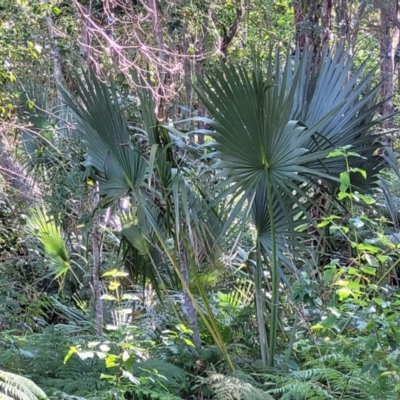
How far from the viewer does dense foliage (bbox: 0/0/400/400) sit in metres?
2.28

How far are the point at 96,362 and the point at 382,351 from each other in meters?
1.68

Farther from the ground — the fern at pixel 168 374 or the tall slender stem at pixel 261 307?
the tall slender stem at pixel 261 307

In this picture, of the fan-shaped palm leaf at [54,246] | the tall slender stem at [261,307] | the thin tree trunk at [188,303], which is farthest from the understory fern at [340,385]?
the fan-shaped palm leaf at [54,246]

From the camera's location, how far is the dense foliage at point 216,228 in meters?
2.28

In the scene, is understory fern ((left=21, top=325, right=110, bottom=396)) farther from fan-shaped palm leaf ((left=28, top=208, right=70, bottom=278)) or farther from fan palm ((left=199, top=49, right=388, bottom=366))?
fan palm ((left=199, top=49, right=388, bottom=366))

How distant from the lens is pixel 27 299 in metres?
4.33

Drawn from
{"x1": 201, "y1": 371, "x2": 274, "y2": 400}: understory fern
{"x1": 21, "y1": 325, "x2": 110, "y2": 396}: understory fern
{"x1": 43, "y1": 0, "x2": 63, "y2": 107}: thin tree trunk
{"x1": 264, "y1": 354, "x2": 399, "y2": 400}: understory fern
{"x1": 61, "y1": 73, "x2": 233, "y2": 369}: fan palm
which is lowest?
{"x1": 21, "y1": 325, "x2": 110, "y2": 396}: understory fern

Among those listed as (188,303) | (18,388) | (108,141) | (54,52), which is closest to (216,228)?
(188,303)

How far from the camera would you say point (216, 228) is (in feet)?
11.0

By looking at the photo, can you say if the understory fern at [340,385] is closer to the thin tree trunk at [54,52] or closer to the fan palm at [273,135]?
the fan palm at [273,135]

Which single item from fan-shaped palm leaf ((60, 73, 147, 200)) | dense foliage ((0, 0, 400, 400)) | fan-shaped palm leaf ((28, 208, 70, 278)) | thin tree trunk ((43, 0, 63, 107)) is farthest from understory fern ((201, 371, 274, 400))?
thin tree trunk ((43, 0, 63, 107))

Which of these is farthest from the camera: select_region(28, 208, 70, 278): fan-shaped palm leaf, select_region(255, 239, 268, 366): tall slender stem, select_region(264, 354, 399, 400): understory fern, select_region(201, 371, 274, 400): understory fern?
select_region(28, 208, 70, 278): fan-shaped palm leaf

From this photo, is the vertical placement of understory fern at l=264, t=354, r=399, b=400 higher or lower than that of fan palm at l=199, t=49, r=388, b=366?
lower

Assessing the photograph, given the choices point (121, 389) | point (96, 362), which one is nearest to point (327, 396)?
point (121, 389)
